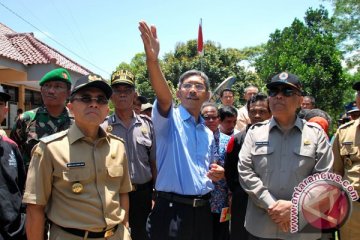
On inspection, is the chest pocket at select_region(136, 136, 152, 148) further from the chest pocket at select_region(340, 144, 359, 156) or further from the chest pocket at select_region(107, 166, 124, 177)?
the chest pocket at select_region(340, 144, 359, 156)

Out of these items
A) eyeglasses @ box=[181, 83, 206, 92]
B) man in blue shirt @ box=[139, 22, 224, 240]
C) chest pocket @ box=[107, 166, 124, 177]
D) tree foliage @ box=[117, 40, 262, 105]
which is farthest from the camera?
tree foliage @ box=[117, 40, 262, 105]

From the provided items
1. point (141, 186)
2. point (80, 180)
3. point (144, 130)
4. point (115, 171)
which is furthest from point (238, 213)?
point (80, 180)

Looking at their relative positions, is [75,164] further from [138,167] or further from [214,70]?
[214,70]

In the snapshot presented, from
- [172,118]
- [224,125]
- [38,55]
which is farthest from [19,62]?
[172,118]

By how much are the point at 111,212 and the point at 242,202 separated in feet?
5.30

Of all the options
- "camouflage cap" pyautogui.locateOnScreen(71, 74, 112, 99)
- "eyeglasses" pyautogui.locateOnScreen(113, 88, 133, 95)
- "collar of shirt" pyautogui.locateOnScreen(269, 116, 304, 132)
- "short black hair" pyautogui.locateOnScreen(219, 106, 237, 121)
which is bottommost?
"collar of shirt" pyautogui.locateOnScreen(269, 116, 304, 132)

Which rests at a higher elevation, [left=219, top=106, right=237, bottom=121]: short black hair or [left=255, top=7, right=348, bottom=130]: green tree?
[left=255, top=7, right=348, bottom=130]: green tree

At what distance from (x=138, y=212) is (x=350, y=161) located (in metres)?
2.11

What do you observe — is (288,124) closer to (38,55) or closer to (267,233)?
(267,233)

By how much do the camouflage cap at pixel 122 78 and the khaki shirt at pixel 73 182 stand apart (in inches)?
54.2

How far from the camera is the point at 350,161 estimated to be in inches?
131

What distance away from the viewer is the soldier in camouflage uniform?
3270mm

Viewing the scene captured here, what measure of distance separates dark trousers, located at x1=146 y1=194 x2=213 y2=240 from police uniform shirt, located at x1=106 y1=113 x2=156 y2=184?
67 cm

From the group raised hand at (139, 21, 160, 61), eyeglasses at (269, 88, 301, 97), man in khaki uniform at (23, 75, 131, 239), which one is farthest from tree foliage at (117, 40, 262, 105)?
man in khaki uniform at (23, 75, 131, 239)
